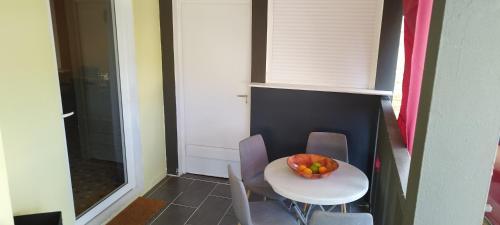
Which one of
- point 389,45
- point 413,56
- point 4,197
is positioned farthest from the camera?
point 389,45

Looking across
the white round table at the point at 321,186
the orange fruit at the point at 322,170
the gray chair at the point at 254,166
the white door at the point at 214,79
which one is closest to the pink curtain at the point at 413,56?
the white round table at the point at 321,186

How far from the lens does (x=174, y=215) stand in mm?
3172

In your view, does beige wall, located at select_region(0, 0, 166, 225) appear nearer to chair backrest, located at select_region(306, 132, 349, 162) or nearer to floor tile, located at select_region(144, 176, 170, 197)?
floor tile, located at select_region(144, 176, 170, 197)

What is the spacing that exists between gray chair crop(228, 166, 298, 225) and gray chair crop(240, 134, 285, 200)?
0.20 m

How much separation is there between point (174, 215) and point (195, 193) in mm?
460

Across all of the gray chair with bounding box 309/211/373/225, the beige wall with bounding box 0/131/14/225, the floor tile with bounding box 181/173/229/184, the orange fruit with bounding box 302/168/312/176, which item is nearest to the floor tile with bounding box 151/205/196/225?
the floor tile with bounding box 181/173/229/184

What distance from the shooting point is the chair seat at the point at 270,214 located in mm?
2340

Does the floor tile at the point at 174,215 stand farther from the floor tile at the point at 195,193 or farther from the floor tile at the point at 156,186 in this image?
the floor tile at the point at 156,186

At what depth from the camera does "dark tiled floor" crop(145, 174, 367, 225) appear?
3.11 m

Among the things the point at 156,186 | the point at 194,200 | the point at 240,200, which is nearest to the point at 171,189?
the point at 156,186

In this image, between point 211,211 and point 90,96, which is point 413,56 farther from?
point 90,96

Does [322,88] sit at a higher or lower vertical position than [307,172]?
higher

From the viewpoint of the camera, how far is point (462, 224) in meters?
1.13

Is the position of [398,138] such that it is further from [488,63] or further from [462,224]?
[488,63]
